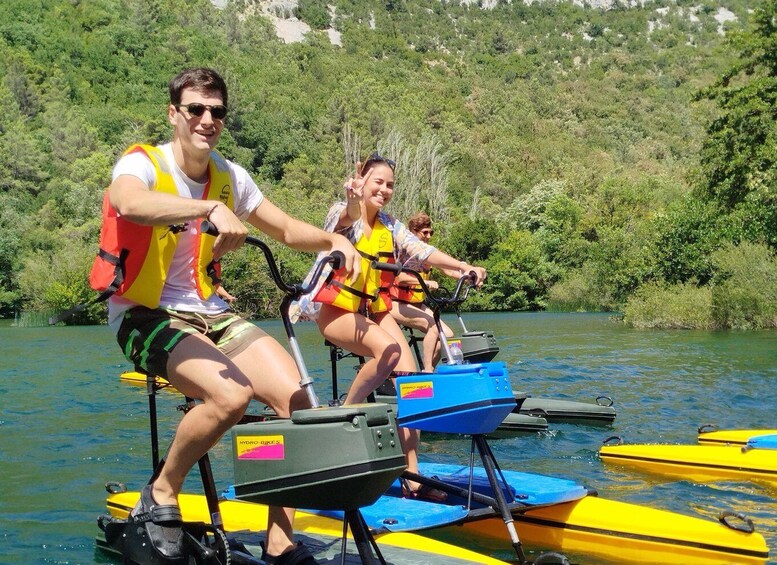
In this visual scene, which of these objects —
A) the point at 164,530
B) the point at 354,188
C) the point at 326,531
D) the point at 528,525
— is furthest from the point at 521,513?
the point at 164,530

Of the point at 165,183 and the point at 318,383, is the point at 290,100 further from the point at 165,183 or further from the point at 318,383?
the point at 165,183

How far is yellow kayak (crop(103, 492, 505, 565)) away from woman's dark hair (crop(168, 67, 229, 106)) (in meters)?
2.45

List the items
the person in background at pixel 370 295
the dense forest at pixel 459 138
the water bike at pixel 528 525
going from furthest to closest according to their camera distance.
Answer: the dense forest at pixel 459 138 → the person in background at pixel 370 295 → the water bike at pixel 528 525

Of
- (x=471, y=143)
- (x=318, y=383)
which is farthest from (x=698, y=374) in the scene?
(x=471, y=143)

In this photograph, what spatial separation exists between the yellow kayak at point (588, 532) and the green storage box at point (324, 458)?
1779 mm

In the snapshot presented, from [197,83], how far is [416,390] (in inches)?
104

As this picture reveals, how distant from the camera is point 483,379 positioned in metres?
6.01

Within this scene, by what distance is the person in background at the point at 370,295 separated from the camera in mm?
6840

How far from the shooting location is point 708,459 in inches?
362

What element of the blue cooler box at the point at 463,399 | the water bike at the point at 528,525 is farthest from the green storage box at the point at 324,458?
the blue cooler box at the point at 463,399

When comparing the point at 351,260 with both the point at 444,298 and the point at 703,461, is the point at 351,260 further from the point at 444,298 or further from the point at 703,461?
the point at 703,461

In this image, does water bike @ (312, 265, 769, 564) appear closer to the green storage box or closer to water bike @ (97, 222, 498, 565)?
water bike @ (97, 222, 498, 565)

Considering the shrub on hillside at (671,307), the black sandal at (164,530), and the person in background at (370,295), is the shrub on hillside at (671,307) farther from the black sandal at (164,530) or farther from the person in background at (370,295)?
the black sandal at (164,530)

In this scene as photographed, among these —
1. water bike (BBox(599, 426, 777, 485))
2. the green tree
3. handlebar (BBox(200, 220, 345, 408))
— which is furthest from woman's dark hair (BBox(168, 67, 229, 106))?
the green tree
